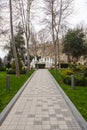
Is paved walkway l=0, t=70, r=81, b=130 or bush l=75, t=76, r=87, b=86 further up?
bush l=75, t=76, r=87, b=86

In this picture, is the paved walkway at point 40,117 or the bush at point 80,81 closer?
the paved walkway at point 40,117

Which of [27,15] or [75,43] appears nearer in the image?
[27,15]

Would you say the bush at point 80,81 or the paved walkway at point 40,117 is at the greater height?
the bush at point 80,81

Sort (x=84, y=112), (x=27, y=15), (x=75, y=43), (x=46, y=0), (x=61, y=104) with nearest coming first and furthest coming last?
(x=84, y=112)
(x=61, y=104)
(x=46, y=0)
(x=27, y=15)
(x=75, y=43)

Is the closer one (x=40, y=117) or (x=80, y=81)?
(x=40, y=117)

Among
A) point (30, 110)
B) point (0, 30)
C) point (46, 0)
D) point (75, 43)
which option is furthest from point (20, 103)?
point (75, 43)

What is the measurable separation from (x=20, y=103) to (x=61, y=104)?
166 centimetres

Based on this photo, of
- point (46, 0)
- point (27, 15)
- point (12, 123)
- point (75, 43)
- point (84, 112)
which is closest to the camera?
point (12, 123)

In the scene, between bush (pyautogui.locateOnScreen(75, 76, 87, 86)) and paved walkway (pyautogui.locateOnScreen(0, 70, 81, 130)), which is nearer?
paved walkway (pyautogui.locateOnScreen(0, 70, 81, 130))

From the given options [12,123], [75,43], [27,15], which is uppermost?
[27,15]

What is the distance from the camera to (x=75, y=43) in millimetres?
51812

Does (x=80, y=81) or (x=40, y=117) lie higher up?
(x=80, y=81)

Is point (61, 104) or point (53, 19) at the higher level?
point (53, 19)

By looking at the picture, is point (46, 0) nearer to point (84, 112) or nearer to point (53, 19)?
point (53, 19)
